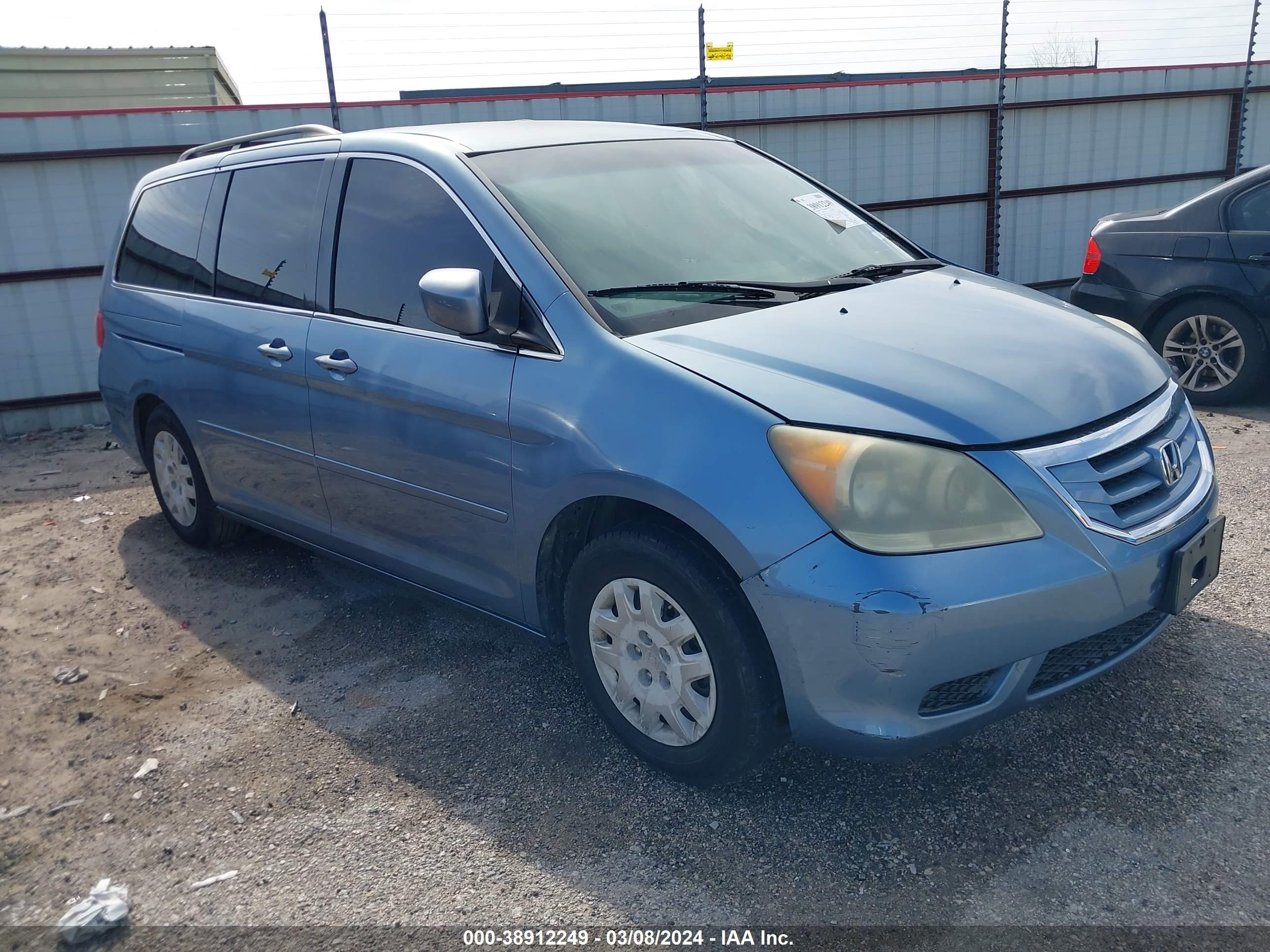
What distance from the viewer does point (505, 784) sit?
3.02m

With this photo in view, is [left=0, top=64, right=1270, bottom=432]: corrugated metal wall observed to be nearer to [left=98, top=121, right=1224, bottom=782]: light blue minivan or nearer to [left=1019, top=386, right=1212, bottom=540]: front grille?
[left=98, top=121, right=1224, bottom=782]: light blue minivan

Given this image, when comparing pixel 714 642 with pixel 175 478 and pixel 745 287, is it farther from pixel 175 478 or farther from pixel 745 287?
pixel 175 478

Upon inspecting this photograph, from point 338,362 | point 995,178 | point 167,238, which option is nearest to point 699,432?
point 338,362

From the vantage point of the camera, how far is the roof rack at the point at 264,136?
438 centimetres

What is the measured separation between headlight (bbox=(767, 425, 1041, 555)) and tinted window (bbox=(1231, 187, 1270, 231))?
5.26 meters

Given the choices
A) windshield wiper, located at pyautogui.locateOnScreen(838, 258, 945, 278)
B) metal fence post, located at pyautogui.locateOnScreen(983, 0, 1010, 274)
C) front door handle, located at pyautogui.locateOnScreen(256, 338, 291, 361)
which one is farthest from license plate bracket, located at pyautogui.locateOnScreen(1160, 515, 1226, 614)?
metal fence post, located at pyautogui.locateOnScreen(983, 0, 1010, 274)

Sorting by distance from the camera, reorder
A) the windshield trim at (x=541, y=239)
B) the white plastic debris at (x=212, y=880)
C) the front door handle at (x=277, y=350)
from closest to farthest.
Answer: the white plastic debris at (x=212, y=880)
the windshield trim at (x=541, y=239)
the front door handle at (x=277, y=350)

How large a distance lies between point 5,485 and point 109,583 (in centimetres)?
259

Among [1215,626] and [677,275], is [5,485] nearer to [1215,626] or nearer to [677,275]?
[677,275]

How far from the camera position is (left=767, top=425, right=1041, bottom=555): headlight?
94.7 inches

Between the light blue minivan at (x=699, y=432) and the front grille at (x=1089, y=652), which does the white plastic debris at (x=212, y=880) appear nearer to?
the light blue minivan at (x=699, y=432)

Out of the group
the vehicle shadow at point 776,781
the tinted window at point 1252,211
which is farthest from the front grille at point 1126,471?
the tinted window at point 1252,211

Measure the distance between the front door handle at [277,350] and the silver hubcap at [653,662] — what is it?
1.67m

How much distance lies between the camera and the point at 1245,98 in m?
11.8
